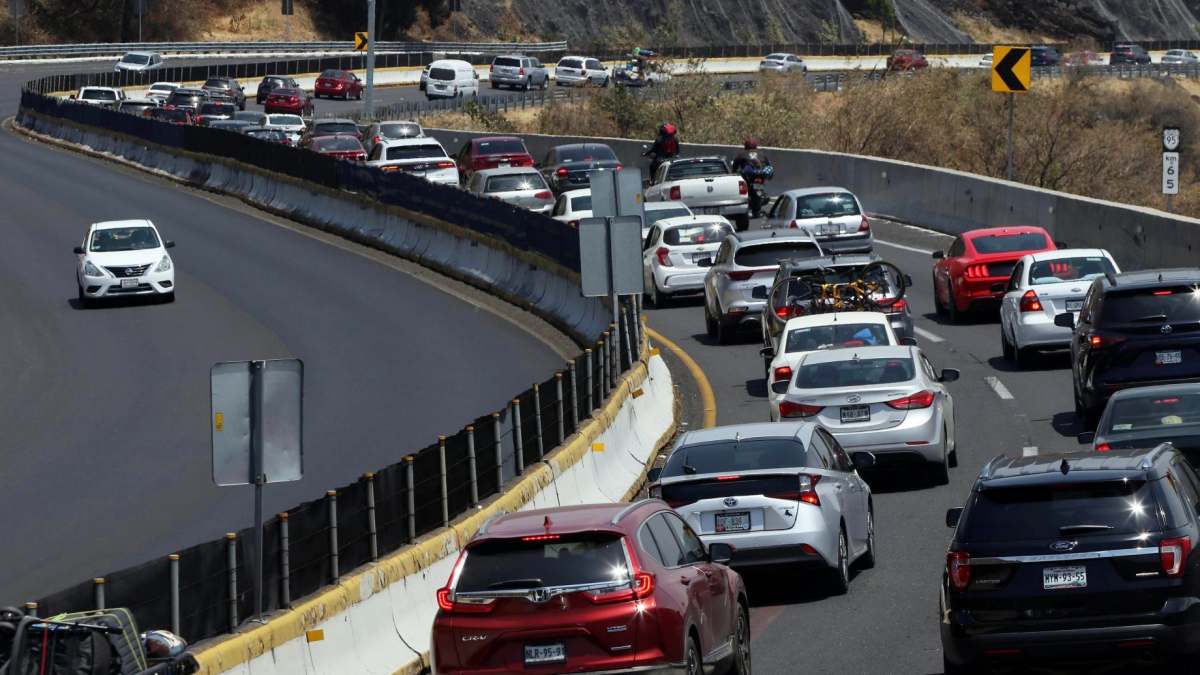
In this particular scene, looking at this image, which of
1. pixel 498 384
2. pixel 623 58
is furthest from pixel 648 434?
pixel 623 58

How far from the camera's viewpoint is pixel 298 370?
12445 millimetres

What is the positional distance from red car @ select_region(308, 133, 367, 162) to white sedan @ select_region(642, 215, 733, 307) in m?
21.2

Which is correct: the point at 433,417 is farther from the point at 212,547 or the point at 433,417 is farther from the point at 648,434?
the point at 212,547

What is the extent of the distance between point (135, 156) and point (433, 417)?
39.4 metres

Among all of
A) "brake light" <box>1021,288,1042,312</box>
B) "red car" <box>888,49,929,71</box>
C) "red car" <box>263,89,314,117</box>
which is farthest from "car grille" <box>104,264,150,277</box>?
"red car" <box>888,49,929,71</box>

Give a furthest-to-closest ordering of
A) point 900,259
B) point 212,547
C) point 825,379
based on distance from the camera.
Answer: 1. point 900,259
2. point 825,379
3. point 212,547

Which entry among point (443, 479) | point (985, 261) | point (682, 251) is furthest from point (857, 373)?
point (682, 251)

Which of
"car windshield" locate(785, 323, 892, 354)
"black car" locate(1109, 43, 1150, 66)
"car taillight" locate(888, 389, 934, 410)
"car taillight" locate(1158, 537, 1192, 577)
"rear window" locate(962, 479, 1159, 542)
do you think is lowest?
"car taillight" locate(888, 389, 934, 410)

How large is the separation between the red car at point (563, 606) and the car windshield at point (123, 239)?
93.8 feet

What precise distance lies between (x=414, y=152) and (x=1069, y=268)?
93.0ft

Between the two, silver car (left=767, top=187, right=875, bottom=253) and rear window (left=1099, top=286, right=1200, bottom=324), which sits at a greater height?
rear window (left=1099, top=286, right=1200, bottom=324)

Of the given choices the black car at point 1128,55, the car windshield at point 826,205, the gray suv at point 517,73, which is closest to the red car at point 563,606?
the car windshield at point 826,205

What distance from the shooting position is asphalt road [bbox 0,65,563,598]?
20.4 m

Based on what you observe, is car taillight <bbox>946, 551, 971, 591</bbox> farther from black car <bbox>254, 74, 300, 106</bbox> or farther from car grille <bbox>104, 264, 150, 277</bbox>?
black car <bbox>254, 74, 300, 106</bbox>
